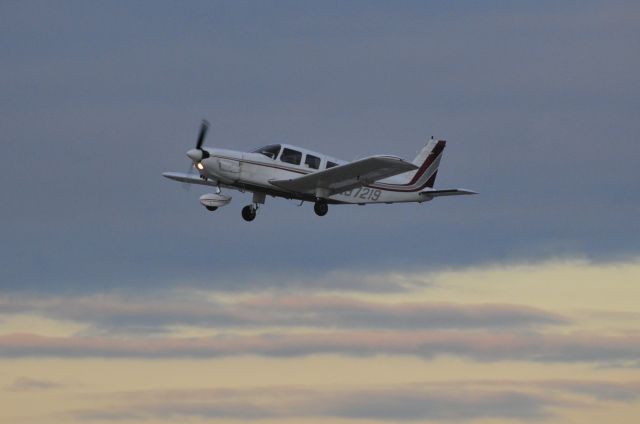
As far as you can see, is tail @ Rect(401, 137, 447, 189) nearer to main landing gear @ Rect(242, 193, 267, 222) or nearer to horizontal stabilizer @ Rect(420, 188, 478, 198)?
horizontal stabilizer @ Rect(420, 188, 478, 198)

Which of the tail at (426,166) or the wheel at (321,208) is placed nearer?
the wheel at (321,208)

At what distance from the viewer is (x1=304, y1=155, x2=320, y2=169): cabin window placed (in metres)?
57.0

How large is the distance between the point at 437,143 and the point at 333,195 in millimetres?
7341

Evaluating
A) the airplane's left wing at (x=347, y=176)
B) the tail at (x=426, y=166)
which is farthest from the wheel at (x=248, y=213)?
the tail at (x=426, y=166)

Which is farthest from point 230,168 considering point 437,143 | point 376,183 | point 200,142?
point 437,143

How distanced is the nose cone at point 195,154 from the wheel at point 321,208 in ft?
15.9

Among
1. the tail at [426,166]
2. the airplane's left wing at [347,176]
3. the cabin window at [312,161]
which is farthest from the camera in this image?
the tail at [426,166]

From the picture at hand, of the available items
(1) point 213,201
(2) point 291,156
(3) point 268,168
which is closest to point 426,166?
(2) point 291,156

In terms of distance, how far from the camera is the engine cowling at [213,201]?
55.9 metres

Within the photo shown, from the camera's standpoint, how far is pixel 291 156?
56.7 meters

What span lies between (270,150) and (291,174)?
114 centimetres

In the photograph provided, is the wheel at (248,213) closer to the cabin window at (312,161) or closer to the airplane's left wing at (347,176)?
the airplane's left wing at (347,176)

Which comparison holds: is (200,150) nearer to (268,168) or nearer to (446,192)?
(268,168)

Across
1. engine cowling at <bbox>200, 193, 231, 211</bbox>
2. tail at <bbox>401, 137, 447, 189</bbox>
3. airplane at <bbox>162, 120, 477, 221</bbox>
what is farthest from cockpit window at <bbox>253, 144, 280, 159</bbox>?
tail at <bbox>401, 137, 447, 189</bbox>
